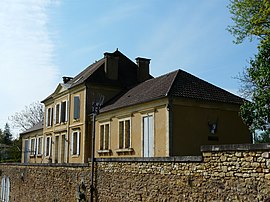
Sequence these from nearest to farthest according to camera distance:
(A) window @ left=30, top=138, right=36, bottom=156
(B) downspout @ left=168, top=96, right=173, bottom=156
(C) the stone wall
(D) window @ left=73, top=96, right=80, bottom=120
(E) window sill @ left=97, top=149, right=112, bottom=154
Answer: (C) the stone wall → (B) downspout @ left=168, top=96, right=173, bottom=156 → (E) window sill @ left=97, top=149, right=112, bottom=154 → (D) window @ left=73, top=96, right=80, bottom=120 → (A) window @ left=30, top=138, right=36, bottom=156

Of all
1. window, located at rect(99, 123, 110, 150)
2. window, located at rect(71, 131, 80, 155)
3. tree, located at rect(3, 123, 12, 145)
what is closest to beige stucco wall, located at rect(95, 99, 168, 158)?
window, located at rect(99, 123, 110, 150)

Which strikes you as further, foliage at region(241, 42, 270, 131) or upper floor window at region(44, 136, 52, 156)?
upper floor window at region(44, 136, 52, 156)

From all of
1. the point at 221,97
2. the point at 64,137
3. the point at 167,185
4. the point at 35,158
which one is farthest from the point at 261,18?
the point at 35,158

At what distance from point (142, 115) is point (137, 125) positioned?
2.24 ft

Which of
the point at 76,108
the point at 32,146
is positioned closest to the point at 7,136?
the point at 32,146

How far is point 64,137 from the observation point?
29.1m

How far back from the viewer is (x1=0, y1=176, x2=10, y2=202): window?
1188 inches

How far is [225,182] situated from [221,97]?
38.6 feet

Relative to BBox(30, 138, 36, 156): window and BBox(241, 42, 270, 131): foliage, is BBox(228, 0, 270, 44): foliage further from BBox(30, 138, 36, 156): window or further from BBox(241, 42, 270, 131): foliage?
BBox(30, 138, 36, 156): window

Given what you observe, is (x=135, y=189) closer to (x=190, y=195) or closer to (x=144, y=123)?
(x=190, y=195)

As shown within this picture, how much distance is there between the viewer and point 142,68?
1155 inches

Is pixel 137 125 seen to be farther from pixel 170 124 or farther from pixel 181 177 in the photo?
pixel 181 177

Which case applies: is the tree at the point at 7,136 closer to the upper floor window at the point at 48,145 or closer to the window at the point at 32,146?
the window at the point at 32,146

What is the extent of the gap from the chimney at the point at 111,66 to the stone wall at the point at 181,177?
991 centimetres
